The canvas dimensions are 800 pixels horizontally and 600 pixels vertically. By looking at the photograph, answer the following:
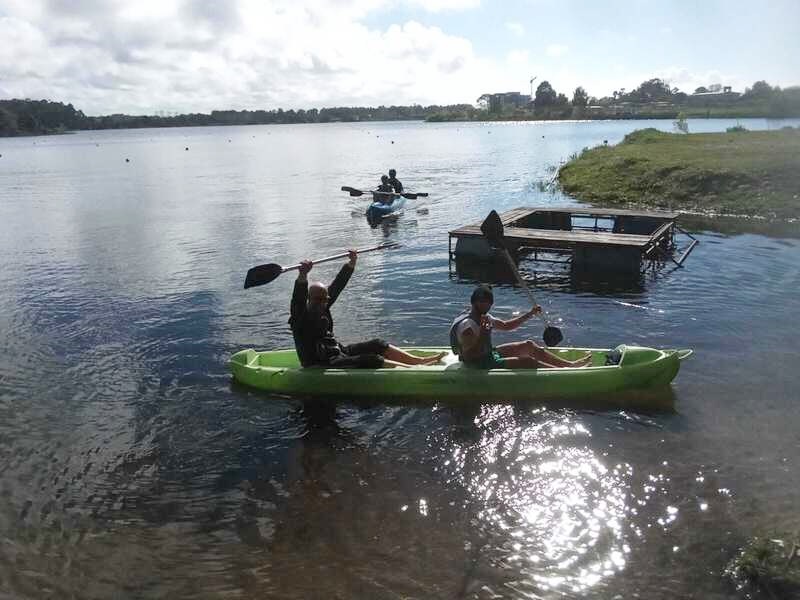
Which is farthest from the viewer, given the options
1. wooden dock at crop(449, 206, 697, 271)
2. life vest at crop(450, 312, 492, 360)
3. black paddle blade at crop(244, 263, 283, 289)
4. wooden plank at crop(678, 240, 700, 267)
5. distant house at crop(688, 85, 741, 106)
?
distant house at crop(688, 85, 741, 106)

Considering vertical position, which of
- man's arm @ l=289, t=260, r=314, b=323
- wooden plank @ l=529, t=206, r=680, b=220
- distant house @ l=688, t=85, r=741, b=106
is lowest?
wooden plank @ l=529, t=206, r=680, b=220

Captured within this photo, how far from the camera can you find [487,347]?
1048cm

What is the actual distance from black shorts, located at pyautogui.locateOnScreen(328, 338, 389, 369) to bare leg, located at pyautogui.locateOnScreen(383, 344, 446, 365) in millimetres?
112

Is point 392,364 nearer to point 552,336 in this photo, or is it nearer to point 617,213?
point 552,336

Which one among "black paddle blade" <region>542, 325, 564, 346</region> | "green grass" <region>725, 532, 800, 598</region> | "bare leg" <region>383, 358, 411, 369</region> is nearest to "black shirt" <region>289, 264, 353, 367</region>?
"bare leg" <region>383, 358, 411, 369</region>

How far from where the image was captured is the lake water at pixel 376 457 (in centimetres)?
675

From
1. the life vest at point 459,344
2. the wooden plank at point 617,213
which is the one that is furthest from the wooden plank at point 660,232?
the life vest at point 459,344

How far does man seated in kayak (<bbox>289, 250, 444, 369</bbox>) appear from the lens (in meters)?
10.5

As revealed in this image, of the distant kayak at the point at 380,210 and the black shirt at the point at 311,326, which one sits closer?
the black shirt at the point at 311,326

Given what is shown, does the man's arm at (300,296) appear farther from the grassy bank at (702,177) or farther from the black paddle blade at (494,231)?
the grassy bank at (702,177)

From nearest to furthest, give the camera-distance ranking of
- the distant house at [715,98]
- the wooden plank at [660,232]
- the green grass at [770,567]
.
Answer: the green grass at [770,567]
the wooden plank at [660,232]
the distant house at [715,98]

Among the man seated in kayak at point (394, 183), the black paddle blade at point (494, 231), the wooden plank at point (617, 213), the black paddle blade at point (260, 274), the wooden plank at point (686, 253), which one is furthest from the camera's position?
the man seated in kayak at point (394, 183)

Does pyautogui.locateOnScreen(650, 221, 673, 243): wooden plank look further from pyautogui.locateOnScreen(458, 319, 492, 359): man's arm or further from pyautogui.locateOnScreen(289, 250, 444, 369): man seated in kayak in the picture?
pyautogui.locateOnScreen(289, 250, 444, 369): man seated in kayak

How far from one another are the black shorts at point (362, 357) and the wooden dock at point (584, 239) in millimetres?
9068
